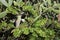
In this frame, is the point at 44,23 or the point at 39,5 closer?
the point at 44,23

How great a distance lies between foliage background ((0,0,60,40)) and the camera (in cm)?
134

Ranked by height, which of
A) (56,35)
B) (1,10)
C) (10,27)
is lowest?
(56,35)

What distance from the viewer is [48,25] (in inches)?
57.0

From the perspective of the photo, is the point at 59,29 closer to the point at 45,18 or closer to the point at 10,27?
the point at 45,18

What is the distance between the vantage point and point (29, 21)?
4.60 feet

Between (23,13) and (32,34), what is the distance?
0.76 ft

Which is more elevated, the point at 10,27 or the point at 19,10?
the point at 19,10

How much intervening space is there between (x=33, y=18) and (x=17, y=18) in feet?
0.46

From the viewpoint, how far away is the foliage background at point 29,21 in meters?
1.34

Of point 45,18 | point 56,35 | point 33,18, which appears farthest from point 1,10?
point 56,35

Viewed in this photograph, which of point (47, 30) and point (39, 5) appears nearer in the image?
point (47, 30)

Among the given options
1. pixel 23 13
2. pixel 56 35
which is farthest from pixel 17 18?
pixel 56 35

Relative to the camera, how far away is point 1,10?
153 cm

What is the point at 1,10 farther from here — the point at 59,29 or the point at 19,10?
the point at 59,29
